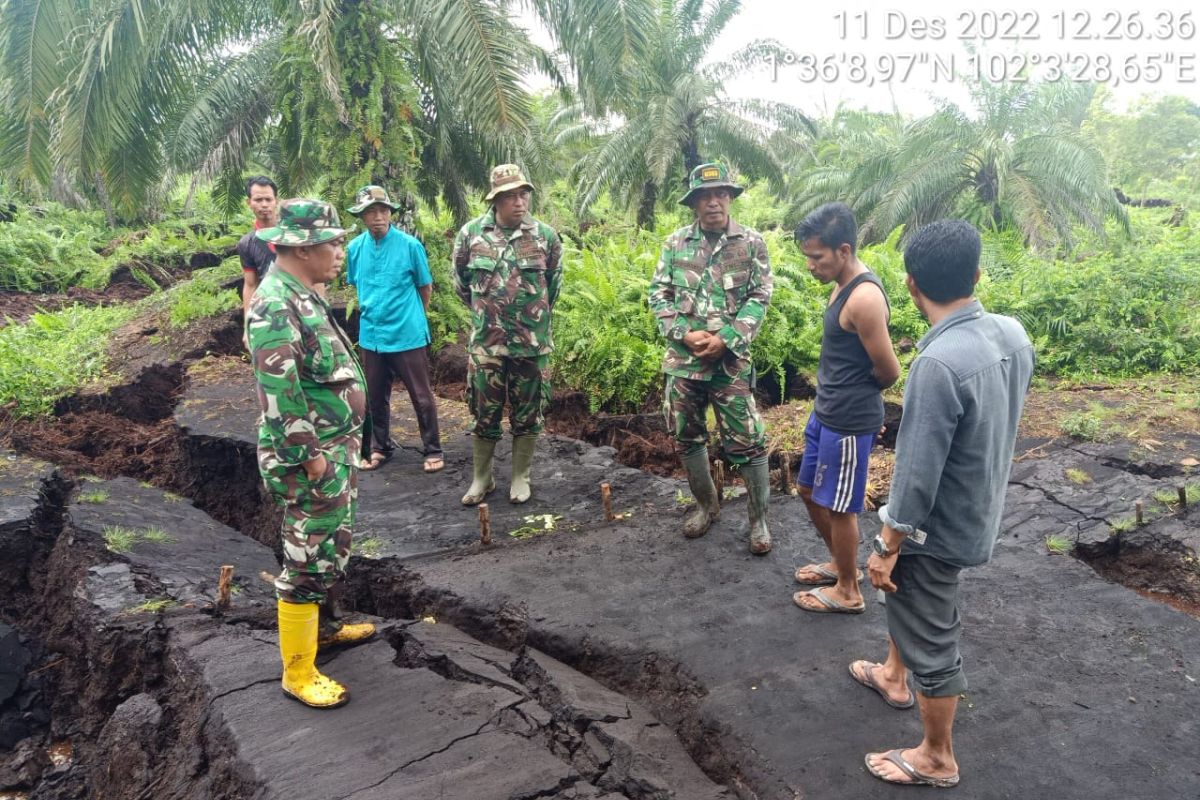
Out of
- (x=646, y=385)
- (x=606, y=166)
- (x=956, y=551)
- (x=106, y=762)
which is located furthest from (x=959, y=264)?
(x=606, y=166)

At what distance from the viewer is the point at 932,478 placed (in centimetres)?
235

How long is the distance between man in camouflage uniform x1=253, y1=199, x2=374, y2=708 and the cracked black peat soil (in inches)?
12.9

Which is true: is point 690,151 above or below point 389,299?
above

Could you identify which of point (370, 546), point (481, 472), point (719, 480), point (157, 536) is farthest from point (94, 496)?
point (719, 480)

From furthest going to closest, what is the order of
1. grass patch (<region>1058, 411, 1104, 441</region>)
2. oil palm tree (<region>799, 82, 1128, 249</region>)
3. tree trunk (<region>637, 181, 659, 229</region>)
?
tree trunk (<region>637, 181, 659, 229</region>), oil palm tree (<region>799, 82, 1128, 249</region>), grass patch (<region>1058, 411, 1104, 441</region>)

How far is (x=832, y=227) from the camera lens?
10.7ft

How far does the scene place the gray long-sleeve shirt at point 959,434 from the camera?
2.31 metres

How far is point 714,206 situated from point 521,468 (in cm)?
221

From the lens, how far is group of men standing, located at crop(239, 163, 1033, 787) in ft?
7.83

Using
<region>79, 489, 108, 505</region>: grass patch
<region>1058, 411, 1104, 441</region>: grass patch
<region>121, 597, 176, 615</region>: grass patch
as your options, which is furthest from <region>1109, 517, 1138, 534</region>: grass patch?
<region>79, 489, 108, 505</region>: grass patch

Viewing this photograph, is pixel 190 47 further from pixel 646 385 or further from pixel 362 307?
pixel 646 385

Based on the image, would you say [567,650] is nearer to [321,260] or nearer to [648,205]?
[321,260]

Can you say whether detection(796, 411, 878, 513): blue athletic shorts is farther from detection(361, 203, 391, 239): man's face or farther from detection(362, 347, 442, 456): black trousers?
detection(361, 203, 391, 239): man's face

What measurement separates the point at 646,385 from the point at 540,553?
341 cm
